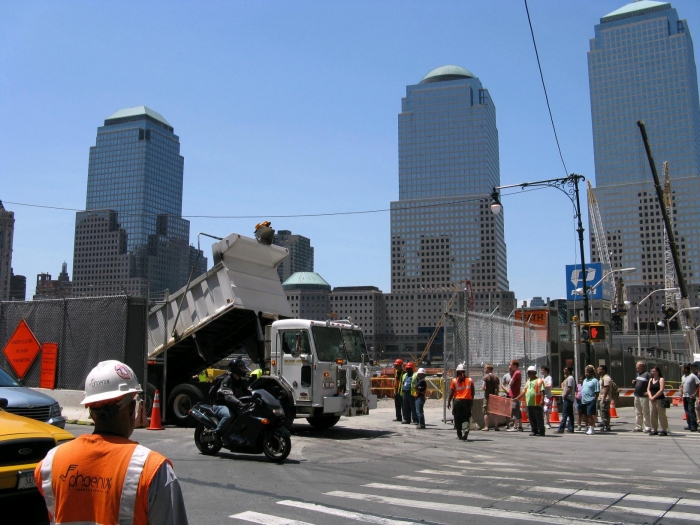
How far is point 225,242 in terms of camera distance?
16062mm

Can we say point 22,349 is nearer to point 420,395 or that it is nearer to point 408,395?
point 408,395

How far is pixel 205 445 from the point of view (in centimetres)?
1157

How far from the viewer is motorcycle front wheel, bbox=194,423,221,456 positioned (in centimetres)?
1146

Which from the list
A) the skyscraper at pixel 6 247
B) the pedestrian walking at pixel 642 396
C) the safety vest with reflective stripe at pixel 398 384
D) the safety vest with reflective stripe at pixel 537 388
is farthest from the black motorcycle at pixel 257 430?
the skyscraper at pixel 6 247

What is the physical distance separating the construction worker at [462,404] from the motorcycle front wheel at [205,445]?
19.7ft

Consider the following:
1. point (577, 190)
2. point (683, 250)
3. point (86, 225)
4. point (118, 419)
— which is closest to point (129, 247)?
point (86, 225)

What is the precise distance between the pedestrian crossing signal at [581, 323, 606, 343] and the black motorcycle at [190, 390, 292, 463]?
12765mm

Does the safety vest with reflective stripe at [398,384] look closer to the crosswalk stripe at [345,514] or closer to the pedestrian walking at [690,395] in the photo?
the pedestrian walking at [690,395]

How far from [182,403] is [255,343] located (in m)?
2.46

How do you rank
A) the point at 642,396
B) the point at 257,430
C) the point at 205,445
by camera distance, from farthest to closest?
the point at 642,396 → the point at 205,445 → the point at 257,430

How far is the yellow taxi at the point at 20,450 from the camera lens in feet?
19.9

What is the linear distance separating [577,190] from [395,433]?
10.8 meters

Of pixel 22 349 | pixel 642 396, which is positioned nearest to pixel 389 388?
pixel 642 396

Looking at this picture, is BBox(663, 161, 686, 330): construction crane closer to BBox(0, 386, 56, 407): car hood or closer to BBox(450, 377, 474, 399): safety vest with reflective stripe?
BBox(450, 377, 474, 399): safety vest with reflective stripe
